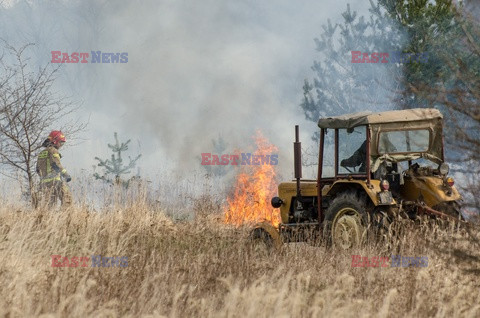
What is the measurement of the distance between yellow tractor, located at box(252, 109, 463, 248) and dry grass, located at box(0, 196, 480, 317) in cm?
43

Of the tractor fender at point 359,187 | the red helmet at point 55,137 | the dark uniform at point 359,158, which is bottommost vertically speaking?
the tractor fender at point 359,187

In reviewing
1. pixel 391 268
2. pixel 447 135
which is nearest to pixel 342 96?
pixel 391 268

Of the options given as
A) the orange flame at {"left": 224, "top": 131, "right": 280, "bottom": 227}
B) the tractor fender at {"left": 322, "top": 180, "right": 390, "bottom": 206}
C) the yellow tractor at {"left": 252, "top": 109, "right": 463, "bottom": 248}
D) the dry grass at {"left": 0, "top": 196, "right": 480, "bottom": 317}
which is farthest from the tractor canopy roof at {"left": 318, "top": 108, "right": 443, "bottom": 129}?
the orange flame at {"left": 224, "top": 131, "right": 280, "bottom": 227}

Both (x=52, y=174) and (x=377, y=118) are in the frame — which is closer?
(x=377, y=118)

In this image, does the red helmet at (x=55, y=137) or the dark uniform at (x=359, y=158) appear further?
the red helmet at (x=55, y=137)

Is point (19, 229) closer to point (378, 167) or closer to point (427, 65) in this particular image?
point (378, 167)

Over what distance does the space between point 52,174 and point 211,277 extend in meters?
6.85

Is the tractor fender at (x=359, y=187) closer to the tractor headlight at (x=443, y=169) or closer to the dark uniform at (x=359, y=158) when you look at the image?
the dark uniform at (x=359, y=158)

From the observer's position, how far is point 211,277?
6.38m

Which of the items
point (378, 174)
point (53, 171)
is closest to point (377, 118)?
point (378, 174)

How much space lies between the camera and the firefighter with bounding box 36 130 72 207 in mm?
12398

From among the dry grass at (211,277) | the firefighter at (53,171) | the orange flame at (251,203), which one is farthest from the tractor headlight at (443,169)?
the firefighter at (53,171)

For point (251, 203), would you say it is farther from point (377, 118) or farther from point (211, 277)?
point (211, 277)

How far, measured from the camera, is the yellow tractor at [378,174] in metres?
9.04
